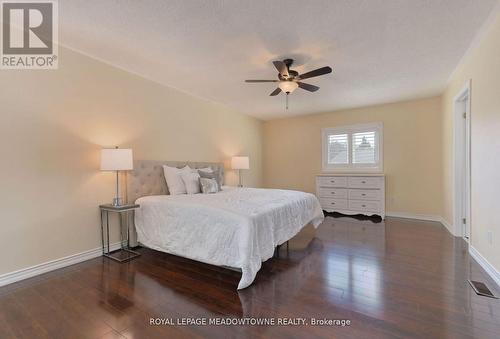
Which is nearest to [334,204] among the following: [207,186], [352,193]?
[352,193]

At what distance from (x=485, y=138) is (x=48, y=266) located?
4954 millimetres

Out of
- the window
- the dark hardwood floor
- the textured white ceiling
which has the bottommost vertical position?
the dark hardwood floor

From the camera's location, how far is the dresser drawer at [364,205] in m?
5.12

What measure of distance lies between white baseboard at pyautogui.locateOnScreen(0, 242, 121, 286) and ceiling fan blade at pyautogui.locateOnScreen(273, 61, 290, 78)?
318 cm

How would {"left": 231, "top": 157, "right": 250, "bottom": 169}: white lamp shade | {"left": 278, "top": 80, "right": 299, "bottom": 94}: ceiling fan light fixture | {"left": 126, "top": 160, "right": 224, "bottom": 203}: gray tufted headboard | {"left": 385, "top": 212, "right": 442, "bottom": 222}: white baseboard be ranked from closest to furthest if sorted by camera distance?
{"left": 278, "top": 80, "right": 299, "bottom": 94}: ceiling fan light fixture, {"left": 126, "top": 160, "right": 224, "bottom": 203}: gray tufted headboard, {"left": 385, "top": 212, "right": 442, "bottom": 222}: white baseboard, {"left": 231, "top": 157, "right": 250, "bottom": 169}: white lamp shade

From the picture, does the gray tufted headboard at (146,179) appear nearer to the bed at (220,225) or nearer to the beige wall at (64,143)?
the bed at (220,225)

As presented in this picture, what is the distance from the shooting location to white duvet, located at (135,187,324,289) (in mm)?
2295

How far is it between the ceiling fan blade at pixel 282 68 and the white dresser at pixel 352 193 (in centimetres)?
327

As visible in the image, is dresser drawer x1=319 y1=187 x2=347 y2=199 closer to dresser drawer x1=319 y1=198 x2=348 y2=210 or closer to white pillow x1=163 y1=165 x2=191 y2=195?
dresser drawer x1=319 y1=198 x2=348 y2=210

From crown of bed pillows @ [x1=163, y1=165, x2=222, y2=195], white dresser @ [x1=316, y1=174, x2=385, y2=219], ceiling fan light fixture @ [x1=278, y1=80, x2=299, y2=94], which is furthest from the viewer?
white dresser @ [x1=316, y1=174, x2=385, y2=219]

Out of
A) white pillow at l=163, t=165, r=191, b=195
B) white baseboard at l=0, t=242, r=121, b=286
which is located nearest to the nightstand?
white baseboard at l=0, t=242, r=121, b=286

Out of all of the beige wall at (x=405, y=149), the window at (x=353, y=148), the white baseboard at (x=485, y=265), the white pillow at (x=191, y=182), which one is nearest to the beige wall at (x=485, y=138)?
the white baseboard at (x=485, y=265)

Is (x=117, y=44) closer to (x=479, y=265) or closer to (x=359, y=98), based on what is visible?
(x=359, y=98)

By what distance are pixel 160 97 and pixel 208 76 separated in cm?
93
